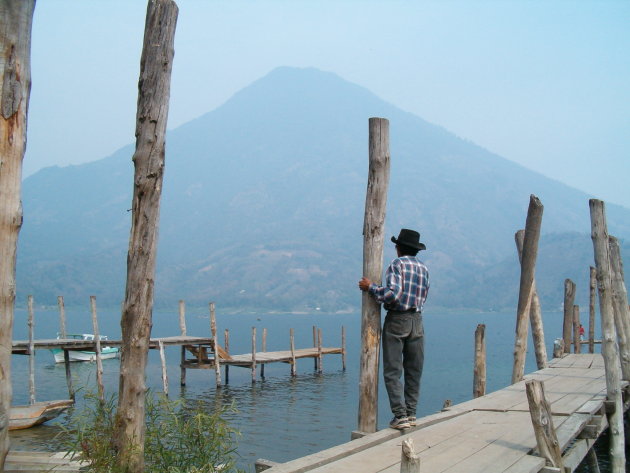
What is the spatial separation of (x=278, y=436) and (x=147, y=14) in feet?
57.9

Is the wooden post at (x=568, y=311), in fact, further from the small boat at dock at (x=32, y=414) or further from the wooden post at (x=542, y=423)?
the small boat at dock at (x=32, y=414)

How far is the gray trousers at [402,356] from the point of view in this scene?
22.6ft

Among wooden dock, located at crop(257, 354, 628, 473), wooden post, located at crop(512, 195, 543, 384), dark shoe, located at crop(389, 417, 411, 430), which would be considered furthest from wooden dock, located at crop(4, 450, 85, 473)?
wooden post, located at crop(512, 195, 543, 384)

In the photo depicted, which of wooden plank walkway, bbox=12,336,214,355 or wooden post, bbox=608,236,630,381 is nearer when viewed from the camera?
wooden post, bbox=608,236,630,381

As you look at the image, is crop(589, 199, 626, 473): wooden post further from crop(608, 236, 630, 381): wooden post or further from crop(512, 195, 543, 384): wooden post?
crop(608, 236, 630, 381): wooden post

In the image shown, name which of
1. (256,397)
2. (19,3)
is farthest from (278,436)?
(19,3)

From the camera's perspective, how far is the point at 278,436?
21000 mm

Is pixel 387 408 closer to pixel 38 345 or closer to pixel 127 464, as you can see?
pixel 38 345

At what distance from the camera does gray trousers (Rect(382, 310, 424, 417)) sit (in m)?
6.88

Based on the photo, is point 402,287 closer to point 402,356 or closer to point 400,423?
point 402,356

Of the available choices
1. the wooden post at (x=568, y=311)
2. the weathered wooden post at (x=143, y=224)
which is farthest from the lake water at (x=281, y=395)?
the wooden post at (x=568, y=311)

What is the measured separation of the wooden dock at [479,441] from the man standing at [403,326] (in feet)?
0.96

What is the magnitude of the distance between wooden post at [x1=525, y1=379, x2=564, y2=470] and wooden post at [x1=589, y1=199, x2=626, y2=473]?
4.14 metres

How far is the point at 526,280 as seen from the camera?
11.9m
